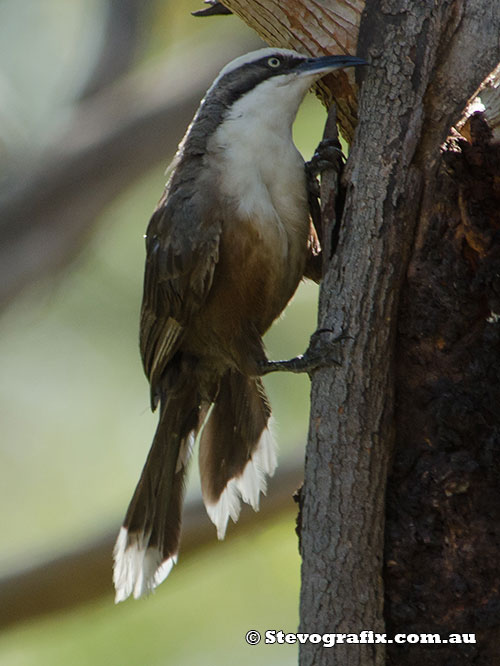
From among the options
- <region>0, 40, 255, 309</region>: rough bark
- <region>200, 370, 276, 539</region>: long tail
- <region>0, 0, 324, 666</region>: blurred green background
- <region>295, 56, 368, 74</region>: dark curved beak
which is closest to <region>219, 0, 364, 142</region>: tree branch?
<region>295, 56, 368, 74</region>: dark curved beak

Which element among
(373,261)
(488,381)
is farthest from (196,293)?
(488,381)

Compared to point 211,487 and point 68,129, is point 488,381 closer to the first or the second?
Result: point 211,487

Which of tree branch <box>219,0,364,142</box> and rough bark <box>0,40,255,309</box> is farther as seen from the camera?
rough bark <box>0,40,255,309</box>

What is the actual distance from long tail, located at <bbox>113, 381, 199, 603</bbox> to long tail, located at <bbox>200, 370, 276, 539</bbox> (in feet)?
0.47

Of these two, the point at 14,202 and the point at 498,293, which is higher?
the point at 14,202

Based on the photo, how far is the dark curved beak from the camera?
347 centimetres

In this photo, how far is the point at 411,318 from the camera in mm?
3162

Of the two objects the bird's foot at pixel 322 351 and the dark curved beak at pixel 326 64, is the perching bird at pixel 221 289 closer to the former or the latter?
the dark curved beak at pixel 326 64

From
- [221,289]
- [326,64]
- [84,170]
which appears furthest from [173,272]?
[84,170]

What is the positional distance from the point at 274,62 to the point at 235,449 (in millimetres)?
1878

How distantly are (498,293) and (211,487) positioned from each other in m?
2.15

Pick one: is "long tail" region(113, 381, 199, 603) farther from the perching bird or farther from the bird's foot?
the bird's foot

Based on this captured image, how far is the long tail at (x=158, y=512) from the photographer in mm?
4461

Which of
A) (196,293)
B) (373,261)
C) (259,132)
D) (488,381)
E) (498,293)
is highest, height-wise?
(259,132)
